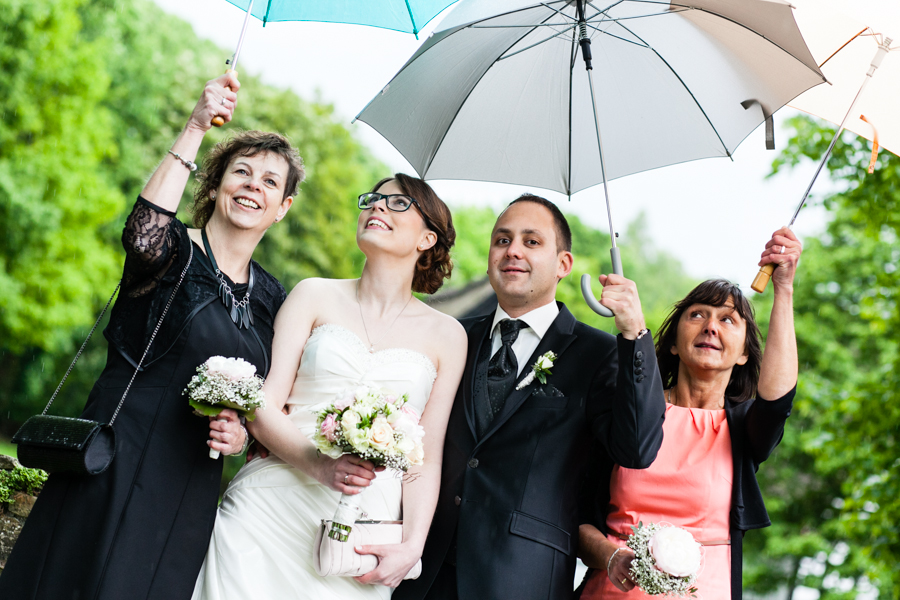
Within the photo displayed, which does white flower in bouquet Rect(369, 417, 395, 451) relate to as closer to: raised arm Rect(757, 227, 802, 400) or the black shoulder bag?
the black shoulder bag

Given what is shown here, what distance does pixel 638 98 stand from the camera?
14.7 feet

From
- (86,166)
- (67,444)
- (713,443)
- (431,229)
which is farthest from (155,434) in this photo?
(86,166)

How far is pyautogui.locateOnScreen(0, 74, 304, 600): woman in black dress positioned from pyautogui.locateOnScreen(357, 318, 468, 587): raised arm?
0.82m

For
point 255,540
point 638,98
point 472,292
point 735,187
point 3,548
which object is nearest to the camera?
point 255,540

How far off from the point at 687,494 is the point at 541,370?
0.90 meters

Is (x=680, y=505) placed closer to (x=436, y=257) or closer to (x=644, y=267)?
(x=436, y=257)

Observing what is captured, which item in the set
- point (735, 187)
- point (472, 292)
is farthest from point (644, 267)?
point (472, 292)

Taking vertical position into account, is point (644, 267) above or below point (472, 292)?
above

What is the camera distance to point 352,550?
11.8 feet

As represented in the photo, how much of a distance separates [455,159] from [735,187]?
5327cm

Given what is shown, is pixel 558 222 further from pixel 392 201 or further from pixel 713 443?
pixel 713 443

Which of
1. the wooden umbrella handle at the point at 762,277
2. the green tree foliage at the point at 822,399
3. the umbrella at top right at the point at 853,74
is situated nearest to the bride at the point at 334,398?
the wooden umbrella handle at the point at 762,277

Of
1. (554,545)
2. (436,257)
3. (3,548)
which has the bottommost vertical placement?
(3,548)

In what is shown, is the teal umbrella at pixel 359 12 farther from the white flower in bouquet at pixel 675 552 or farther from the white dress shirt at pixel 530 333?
the white flower in bouquet at pixel 675 552
